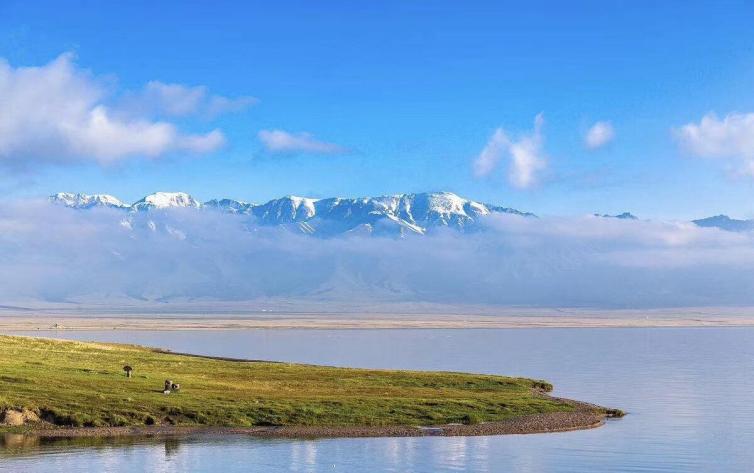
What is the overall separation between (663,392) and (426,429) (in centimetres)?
4456

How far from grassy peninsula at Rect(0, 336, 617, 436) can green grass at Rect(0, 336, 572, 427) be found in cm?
10

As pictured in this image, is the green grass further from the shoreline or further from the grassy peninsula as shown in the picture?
the shoreline

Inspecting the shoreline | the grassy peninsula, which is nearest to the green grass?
the grassy peninsula

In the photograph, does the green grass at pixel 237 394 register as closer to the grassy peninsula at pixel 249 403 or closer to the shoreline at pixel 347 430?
the grassy peninsula at pixel 249 403

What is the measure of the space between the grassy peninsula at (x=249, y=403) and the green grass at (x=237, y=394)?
10cm

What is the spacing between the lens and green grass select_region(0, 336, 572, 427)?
75.9 meters

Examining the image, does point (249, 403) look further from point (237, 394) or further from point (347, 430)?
point (347, 430)

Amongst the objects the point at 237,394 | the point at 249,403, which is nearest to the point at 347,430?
the point at 249,403

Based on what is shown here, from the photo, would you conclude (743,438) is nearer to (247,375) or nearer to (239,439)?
(239,439)

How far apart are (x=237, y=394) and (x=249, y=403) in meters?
4.73

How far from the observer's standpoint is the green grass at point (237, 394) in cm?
7594

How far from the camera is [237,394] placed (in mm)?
86125

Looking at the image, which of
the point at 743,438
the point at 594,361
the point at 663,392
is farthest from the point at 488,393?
the point at 594,361

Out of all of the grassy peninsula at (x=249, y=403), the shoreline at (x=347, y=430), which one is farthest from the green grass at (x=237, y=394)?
the shoreline at (x=347, y=430)
